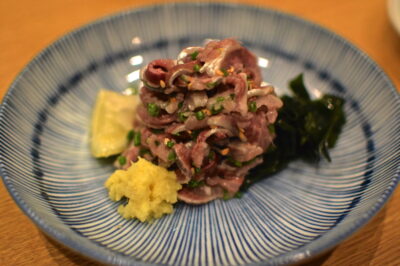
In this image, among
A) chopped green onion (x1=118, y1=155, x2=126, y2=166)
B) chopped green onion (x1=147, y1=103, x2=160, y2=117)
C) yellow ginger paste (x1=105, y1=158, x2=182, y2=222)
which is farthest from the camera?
chopped green onion (x1=118, y1=155, x2=126, y2=166)

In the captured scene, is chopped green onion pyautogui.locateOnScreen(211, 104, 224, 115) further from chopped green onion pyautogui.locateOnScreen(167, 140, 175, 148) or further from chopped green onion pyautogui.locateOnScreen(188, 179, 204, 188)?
chopped green onion pyautogui.locateOnScreen(188, 179, 204, 188)

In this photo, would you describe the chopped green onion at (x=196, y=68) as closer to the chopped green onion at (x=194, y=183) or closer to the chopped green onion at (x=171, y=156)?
the chopped green onion at (x=171, y=156)

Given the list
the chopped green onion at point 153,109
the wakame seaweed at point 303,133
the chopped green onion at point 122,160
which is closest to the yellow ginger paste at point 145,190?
the chopped green onion at point 122,160

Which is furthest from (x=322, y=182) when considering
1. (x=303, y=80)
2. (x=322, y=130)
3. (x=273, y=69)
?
(x=273, y=69)

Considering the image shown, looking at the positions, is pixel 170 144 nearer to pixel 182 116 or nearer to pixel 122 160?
pixel 182 116

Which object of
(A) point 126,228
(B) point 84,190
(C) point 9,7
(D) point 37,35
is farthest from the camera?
(C) point 9,7

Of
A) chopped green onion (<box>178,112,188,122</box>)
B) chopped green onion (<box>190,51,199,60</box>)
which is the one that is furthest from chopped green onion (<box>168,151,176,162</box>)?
chopped green onion (<box>190,51,199,60</box>)

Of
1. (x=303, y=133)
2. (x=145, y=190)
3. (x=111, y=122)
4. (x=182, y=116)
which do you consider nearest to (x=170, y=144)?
(x=182, y=116)

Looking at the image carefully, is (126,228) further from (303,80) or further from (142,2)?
(142,2)
